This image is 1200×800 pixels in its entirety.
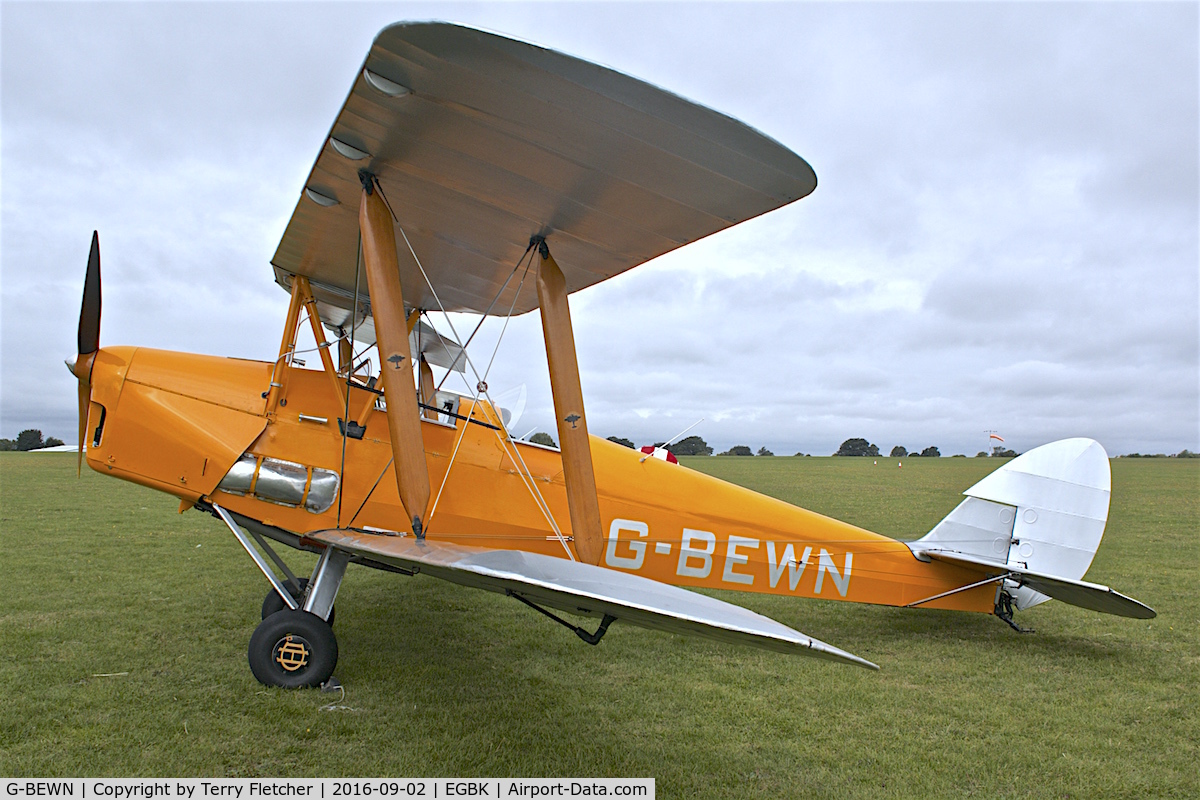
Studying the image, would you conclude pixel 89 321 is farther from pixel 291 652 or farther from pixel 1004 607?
pixel 1004 607

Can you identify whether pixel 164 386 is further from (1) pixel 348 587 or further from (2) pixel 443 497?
(1) pixel 348 587

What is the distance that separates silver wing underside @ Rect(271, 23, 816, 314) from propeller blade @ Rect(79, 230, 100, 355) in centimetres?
109

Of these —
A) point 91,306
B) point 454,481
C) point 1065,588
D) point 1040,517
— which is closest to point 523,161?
point 454,481

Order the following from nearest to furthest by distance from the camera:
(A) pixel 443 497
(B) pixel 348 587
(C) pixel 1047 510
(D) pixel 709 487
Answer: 1. (A) pixel 443 497
2. (D) pixel 709 487
3. (C) pixel 1047 510
4. (B) pixel 348 587

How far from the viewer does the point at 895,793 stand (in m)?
3.20

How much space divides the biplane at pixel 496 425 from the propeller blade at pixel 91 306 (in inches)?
0.5

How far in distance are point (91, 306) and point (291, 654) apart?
2.64 m

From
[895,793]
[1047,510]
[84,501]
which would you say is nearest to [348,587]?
[895,793]

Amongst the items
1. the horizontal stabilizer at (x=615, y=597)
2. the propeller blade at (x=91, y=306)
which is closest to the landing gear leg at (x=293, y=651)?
the horizontal stabilizer at (x=615, y=597)

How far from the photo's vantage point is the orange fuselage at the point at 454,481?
14.6 ft

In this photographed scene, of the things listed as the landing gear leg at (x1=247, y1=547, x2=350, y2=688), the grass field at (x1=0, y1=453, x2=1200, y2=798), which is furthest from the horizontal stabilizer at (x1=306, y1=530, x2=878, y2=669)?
the grass field at (x1=0, y1=453, x2=1200, y2=798)

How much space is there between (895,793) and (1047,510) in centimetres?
369

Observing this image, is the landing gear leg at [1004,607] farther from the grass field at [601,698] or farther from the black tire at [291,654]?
the black tire at [291,654]

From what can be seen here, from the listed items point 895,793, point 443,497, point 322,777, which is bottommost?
point 322,777
